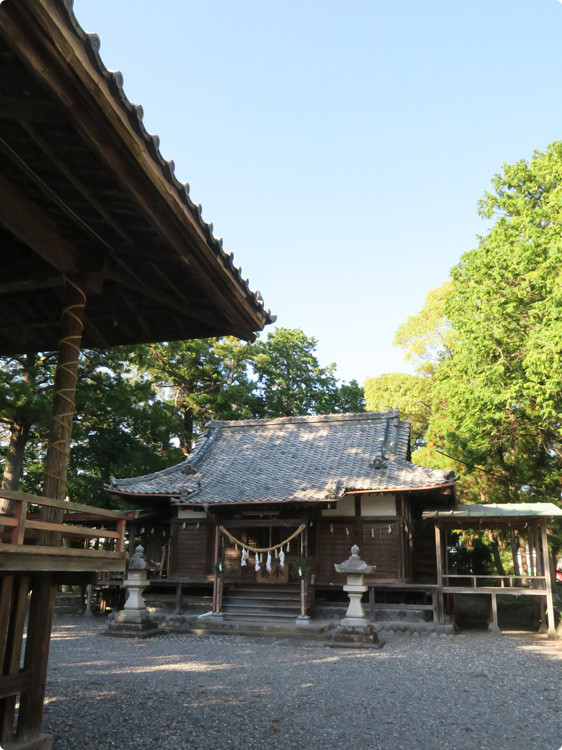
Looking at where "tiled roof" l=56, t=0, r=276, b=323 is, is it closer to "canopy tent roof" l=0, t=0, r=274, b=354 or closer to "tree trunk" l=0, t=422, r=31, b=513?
"canopy tent roof" l=0, t=0, r=274, b=354

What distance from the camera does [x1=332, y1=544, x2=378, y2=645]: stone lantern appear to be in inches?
460

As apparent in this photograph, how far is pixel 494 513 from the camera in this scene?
14.3 m

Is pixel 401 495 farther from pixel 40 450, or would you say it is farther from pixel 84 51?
pixel 40 450

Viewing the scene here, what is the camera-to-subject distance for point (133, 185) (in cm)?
346

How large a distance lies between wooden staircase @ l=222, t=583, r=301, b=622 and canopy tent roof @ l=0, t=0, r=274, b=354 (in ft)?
35.2

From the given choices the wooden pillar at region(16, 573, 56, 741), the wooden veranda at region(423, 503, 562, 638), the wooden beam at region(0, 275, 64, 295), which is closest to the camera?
the wooden pillar at region(16, 573, 56, 741)

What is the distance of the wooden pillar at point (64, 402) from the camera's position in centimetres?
447

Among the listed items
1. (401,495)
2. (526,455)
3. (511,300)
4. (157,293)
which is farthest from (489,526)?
(157,293)

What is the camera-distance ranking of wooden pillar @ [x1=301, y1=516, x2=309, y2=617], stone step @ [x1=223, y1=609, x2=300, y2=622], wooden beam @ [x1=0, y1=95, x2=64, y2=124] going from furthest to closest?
stone step @ [x1=223, y1=609, x2=300, y2=622], wooden pillar @ [x1=301, y1=516, x2=309, y2=617], wooden beam @ [x1=0, y1=95, x2=64, y2=124]

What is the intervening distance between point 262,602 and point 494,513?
21.9ft

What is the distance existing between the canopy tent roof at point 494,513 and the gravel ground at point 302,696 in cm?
312

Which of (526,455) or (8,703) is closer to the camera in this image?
(8,703)

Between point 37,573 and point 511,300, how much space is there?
54.5 feet

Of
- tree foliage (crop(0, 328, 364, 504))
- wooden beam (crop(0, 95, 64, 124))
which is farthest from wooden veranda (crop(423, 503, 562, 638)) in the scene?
wooden beam (crop(0, 95, 64, 124))
